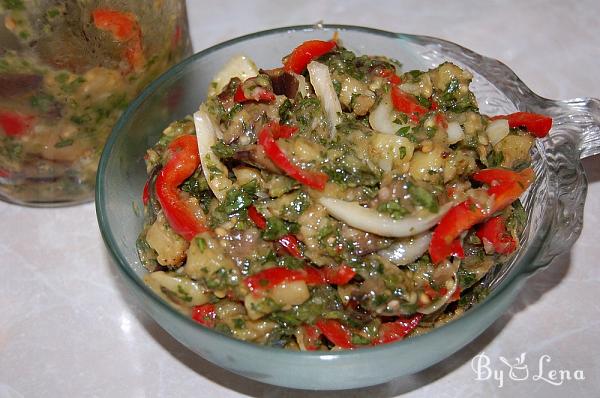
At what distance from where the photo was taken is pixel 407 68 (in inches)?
93.5

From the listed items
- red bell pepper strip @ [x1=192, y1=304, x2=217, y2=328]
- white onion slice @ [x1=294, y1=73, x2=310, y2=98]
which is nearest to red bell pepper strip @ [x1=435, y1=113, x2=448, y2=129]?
white onion slice @ [x1=294, y1=73, x2=310, y2=98]

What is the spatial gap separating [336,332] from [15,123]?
123cm

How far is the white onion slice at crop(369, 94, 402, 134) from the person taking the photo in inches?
72.4

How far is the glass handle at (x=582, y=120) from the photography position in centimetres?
195

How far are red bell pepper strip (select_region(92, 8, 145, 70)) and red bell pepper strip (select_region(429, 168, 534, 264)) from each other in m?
1.13

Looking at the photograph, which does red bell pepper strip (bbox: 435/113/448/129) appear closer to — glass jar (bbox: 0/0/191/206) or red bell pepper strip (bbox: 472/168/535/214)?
red bell pepper strip (bbox: 472/168/535/214)

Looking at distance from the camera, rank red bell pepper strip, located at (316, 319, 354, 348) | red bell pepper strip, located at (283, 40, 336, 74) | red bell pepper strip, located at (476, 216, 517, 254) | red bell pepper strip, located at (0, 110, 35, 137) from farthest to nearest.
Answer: red bell pepper strip, located at (0, 110, 35, 137) → red bell pepper strip, located at (283, 40, 336, 74) → red bell pepper strip, located at (476, 216, 517, 254) → red bell pepper strip, located at (316, 319, 354, 348)

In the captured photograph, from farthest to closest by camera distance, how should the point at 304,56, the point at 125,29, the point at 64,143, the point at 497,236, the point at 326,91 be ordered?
the point at 64,143, the point at 125,29, the point at 304,56, the point at 326,91, the point at 497,236

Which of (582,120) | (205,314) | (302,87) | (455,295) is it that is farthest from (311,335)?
(582,120)

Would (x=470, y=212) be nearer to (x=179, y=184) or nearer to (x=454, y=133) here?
(x=454, y=133)

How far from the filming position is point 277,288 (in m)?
1.61

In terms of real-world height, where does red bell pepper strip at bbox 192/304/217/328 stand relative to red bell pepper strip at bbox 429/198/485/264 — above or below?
below

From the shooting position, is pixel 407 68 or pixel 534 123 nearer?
pixel 534 123

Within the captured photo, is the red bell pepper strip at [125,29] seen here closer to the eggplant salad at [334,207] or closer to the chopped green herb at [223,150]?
the eggplant salad at [334,207]
